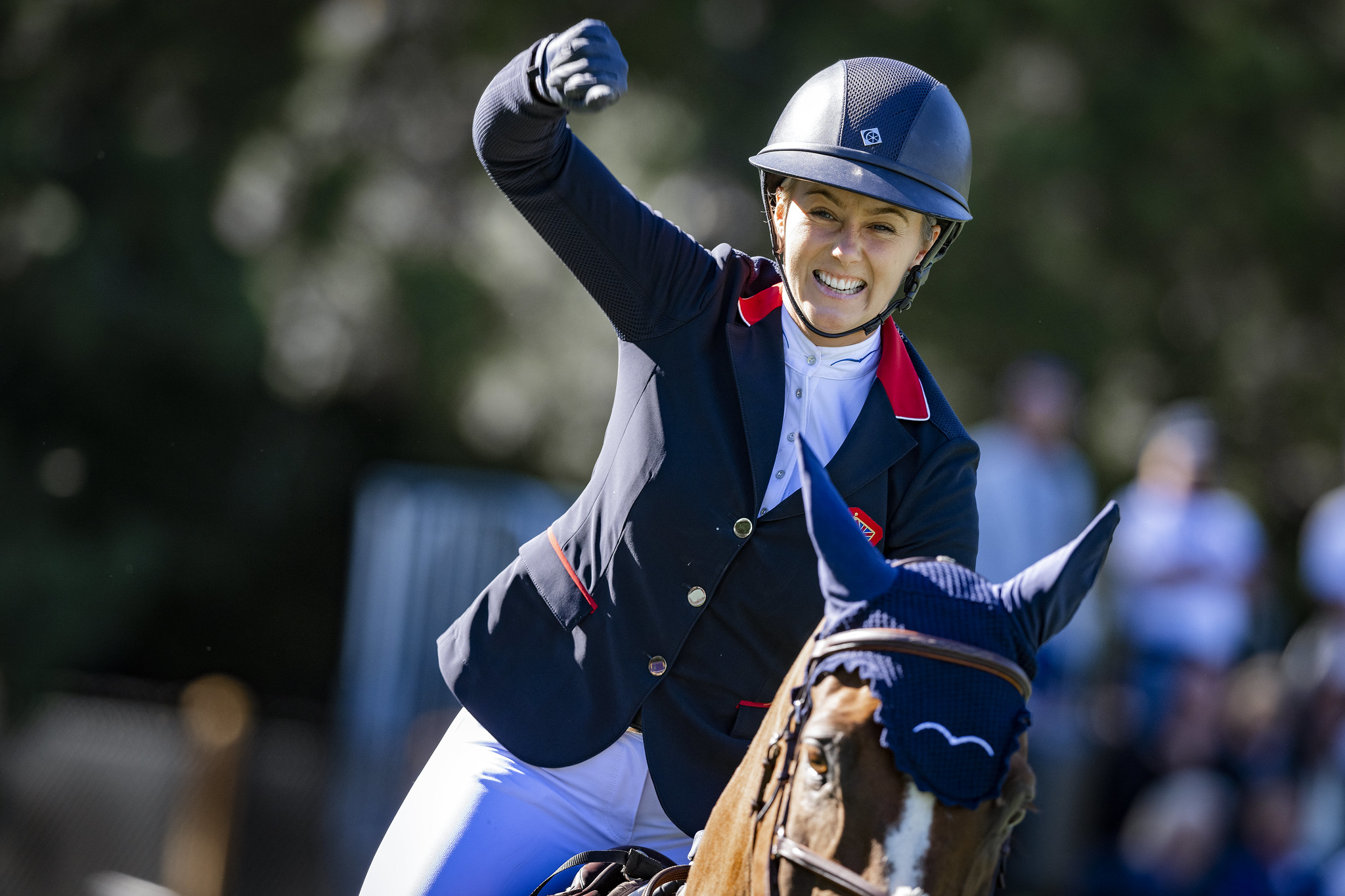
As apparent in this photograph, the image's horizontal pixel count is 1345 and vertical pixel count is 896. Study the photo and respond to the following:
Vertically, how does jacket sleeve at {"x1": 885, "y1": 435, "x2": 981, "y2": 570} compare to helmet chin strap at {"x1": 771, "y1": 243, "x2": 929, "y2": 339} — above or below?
below

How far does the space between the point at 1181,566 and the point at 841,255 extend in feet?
18.1

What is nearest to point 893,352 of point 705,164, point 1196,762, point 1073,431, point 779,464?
point 779,464

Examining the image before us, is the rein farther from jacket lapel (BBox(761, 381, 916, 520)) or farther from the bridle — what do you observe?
jacket lapel (BBox(761, 381, 916, 520))

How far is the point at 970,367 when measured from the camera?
1157cm

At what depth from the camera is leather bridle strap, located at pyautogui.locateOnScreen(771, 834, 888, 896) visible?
1.85 m

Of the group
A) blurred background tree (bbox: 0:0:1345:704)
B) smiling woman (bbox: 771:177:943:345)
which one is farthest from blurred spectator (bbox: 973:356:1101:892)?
smiling woman (bbox: 771:177:943:345)

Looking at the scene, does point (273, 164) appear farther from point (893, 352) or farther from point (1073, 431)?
point (893, 352)

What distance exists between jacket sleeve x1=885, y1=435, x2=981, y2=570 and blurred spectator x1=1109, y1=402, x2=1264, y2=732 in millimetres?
5132

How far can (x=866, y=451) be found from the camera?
8.94ft

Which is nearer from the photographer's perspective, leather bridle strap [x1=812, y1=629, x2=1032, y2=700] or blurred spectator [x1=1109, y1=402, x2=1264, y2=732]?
leather bridle strap [x1=812, y1=629, x2=1032, y2=700]

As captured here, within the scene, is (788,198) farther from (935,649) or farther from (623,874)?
(623,874)

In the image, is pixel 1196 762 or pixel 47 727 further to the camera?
pixel 47 727

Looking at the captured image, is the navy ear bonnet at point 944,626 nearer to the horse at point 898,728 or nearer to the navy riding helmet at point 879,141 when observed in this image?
the horse at point 898,728

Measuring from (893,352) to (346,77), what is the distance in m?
9.67
